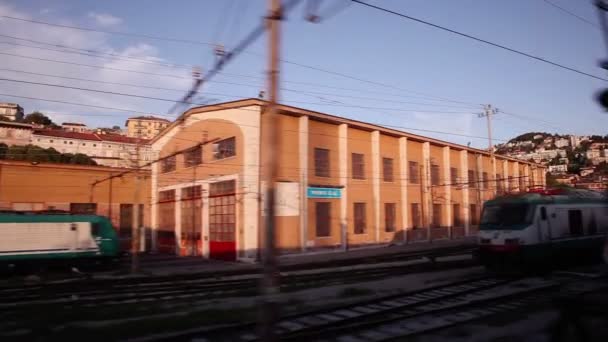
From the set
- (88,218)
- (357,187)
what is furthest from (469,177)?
(88,218)

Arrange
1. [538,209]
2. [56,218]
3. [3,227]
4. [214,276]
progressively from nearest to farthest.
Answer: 1. [538,209]
2. [214,276]
3. [3,227]
4. [56,218]

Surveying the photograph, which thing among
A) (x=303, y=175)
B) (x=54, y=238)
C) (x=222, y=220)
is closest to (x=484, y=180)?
(x=303, y=175)

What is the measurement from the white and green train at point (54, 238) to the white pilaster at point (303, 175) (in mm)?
10636

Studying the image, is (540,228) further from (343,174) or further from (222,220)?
(222,220)

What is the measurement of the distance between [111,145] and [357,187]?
246ft

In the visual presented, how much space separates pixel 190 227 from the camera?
105 ft

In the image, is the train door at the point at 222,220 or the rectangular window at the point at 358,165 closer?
the train door at the point at 222,220

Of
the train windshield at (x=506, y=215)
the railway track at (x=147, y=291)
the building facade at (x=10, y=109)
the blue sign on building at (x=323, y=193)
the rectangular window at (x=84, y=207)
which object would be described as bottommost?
the railway track at (x=147, y=291)

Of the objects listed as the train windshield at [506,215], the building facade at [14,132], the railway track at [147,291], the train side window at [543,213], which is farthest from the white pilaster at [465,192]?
the building facade at [14,132]

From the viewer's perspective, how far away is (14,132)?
72.8 m

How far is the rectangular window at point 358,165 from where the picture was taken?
104 feet

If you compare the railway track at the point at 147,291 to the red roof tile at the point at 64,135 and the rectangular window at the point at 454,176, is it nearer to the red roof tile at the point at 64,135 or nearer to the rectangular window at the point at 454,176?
the rectangular window at the point at 454,176

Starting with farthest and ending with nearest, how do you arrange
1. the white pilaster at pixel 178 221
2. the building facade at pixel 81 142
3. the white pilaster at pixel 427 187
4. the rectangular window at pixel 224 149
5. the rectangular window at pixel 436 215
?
the building facade at pixel 81 142, the rectangular window at pixel 436 215, the white pilaster at pixel 427 187, the white pilaster at pixel 178 221, the rectangular window at pixel 224 149

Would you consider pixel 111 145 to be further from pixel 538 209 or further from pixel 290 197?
pixel 538 209
